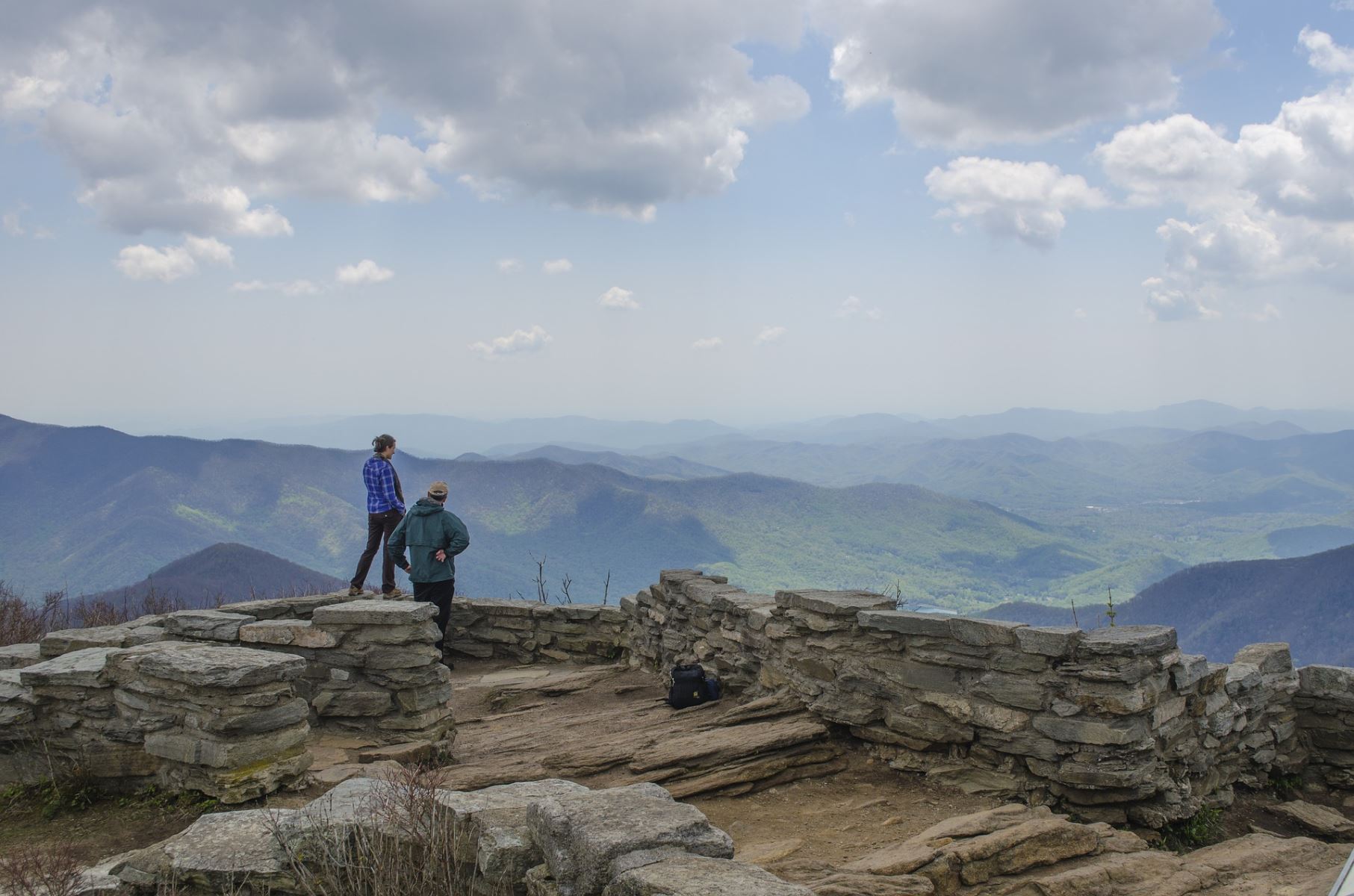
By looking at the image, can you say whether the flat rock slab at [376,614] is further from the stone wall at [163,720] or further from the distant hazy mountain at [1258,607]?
the distant hazy mountain at [1258,607]

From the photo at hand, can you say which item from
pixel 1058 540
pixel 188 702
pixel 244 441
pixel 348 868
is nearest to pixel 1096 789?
pixel 348 868

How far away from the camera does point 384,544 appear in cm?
1132

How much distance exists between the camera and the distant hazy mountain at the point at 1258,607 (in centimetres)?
5828

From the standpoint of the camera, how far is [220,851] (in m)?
4.15

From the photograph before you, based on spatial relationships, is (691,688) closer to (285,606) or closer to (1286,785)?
(285,606)

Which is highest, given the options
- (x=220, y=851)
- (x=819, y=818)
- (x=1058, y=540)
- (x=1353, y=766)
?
(x=220, y=851)

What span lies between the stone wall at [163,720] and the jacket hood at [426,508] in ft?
11.4

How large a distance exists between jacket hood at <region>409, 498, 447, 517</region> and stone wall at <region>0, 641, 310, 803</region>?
3.46 meters

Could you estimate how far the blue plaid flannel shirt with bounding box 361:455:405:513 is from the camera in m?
10.9

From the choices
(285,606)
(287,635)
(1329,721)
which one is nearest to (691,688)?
(287,635)

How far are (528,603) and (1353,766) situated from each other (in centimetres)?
1061

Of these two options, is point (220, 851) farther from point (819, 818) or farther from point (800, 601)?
point (800, 601)

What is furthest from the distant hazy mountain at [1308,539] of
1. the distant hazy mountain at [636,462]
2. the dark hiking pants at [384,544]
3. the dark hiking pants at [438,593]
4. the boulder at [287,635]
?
the boulder at [287,635]

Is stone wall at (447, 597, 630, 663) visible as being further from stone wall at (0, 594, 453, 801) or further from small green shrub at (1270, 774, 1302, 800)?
small green shrub at (1270, 774, 1302, 800)
